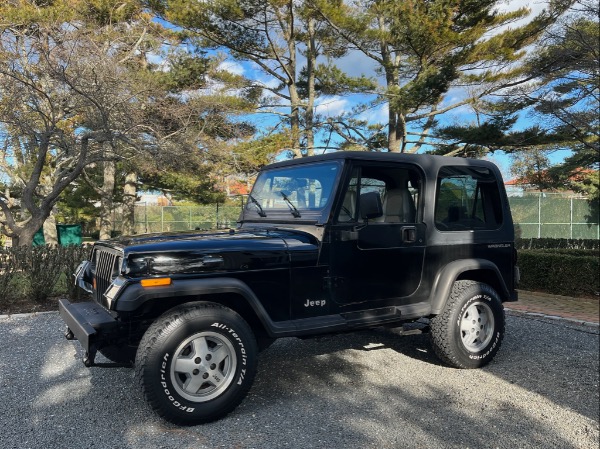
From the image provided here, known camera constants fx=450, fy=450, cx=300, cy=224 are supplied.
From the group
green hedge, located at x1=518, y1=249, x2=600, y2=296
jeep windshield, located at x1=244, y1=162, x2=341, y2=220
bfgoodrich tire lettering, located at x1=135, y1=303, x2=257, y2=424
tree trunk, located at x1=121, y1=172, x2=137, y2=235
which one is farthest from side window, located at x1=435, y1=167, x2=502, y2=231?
tree trunk, located at x1=121, y1=172, x2=137, y2=235

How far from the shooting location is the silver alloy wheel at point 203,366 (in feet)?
10.1

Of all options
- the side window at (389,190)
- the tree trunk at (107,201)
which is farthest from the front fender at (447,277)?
the tree trunk at (107,201)

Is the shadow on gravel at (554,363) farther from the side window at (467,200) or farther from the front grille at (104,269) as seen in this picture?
the front grille at (104,269)

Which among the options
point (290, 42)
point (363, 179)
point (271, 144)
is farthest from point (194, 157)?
point (363, 179)

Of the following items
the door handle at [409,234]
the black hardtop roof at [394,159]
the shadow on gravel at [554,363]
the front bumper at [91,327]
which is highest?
the black hardtop roof at [394,159]

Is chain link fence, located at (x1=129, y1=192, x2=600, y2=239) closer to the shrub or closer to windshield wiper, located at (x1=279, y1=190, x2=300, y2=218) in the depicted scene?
the shrub

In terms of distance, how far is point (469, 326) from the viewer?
4.37 meters

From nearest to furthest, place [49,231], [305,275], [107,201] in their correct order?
[305,275], [49,231], [107,201]

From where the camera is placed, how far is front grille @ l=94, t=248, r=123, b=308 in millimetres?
3326

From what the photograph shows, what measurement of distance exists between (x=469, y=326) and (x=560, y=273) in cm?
488

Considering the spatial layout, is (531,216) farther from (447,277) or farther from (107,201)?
(447,277)

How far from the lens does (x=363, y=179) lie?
12.7 feet

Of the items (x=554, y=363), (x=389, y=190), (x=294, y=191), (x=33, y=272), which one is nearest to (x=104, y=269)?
(x=294, y=191)

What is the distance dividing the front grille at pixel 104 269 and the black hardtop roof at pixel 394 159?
1789 mm
